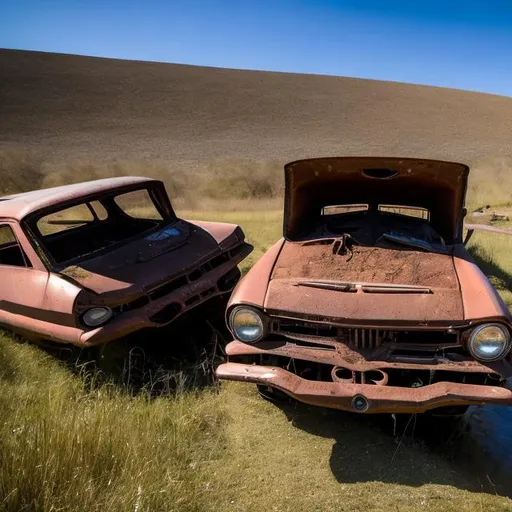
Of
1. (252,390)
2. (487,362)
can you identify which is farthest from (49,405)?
(487,362)

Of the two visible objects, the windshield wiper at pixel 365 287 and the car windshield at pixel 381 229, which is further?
the car windshield at pixel 381 229

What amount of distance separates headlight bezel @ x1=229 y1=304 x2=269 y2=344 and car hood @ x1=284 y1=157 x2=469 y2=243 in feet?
→ 4.43

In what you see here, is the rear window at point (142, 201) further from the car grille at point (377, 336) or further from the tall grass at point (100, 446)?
the car grille at point (377, 336)

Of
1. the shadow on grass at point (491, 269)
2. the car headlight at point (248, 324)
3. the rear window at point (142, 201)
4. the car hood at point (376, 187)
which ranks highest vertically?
the car hood at point (376, 187)

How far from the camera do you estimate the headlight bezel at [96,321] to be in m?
4.05

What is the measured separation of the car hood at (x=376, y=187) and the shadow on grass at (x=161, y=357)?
4.26 ft

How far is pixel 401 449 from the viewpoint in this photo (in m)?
3.34

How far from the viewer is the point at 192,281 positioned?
4.67m

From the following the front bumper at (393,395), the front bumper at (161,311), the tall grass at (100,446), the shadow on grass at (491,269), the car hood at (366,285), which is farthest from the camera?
the shadow on grass at (491,269)

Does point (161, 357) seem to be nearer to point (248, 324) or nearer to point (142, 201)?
point (248, 324)

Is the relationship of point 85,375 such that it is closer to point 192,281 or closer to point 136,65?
point 192,281

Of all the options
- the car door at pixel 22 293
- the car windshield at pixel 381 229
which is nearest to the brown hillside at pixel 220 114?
the car door at pixel 22 293

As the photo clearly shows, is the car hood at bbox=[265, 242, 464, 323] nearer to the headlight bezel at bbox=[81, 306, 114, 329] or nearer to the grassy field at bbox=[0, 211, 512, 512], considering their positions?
the grassy field at bbox=[0, 211, 512, 512]

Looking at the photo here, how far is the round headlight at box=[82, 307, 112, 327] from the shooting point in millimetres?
4055
